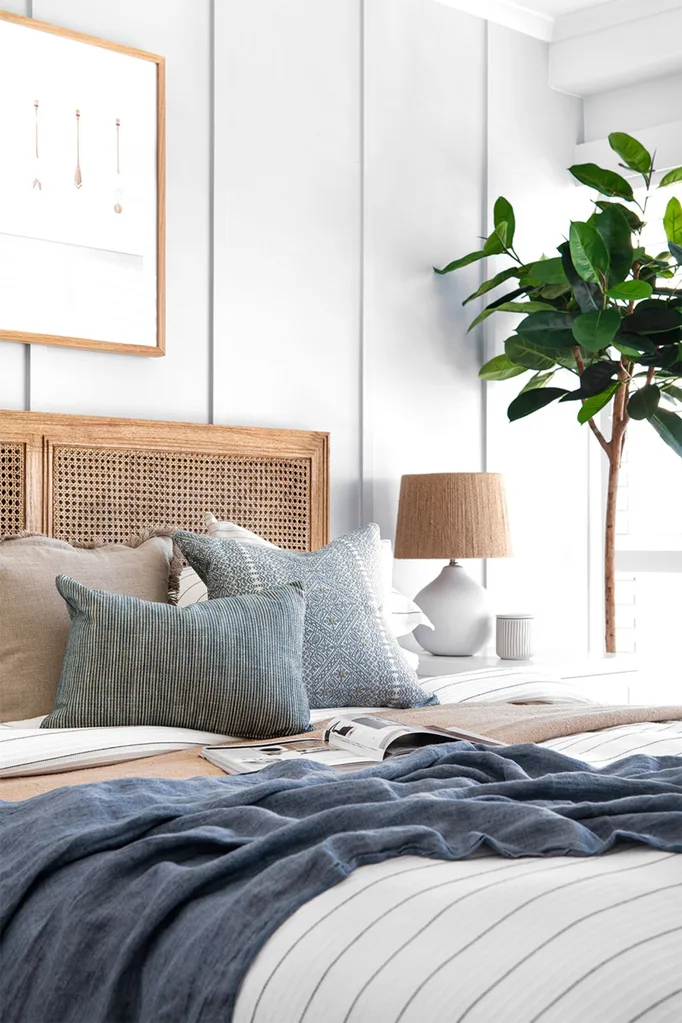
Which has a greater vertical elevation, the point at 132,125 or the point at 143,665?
the point at 132,125

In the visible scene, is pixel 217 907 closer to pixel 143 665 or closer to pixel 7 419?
pixel 143 665

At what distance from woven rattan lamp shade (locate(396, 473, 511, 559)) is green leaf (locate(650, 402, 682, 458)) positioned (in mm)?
511

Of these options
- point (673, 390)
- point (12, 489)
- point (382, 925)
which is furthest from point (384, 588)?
point (382, 925)

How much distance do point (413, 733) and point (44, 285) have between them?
1.68 metres

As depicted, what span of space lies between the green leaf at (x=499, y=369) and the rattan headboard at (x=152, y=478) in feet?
2.27

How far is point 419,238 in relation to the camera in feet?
12.5

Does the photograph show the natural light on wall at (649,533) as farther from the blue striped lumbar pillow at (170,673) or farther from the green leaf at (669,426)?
the blue striped lumbar pillow at (170,673)

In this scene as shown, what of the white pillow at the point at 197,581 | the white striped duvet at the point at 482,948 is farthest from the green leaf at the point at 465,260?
the white striped duvet at the point at 482,948

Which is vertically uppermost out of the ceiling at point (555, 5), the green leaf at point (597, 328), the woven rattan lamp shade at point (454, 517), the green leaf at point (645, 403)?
the ceiling at point (555, 5)

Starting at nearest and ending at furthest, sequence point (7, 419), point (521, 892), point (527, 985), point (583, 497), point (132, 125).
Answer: point (527, 985), point (521, 892), point (7, 419), point (132, 125), point (583, 497)

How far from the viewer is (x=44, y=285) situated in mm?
2967

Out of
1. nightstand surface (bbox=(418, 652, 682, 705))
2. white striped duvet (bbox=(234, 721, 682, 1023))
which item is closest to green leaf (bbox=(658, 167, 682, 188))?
nightstand surface (bbox=(418, 652, 682, 705))

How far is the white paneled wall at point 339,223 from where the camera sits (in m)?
3.25

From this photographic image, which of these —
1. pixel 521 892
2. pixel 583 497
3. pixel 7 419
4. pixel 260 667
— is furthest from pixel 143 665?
pixel 583 497
